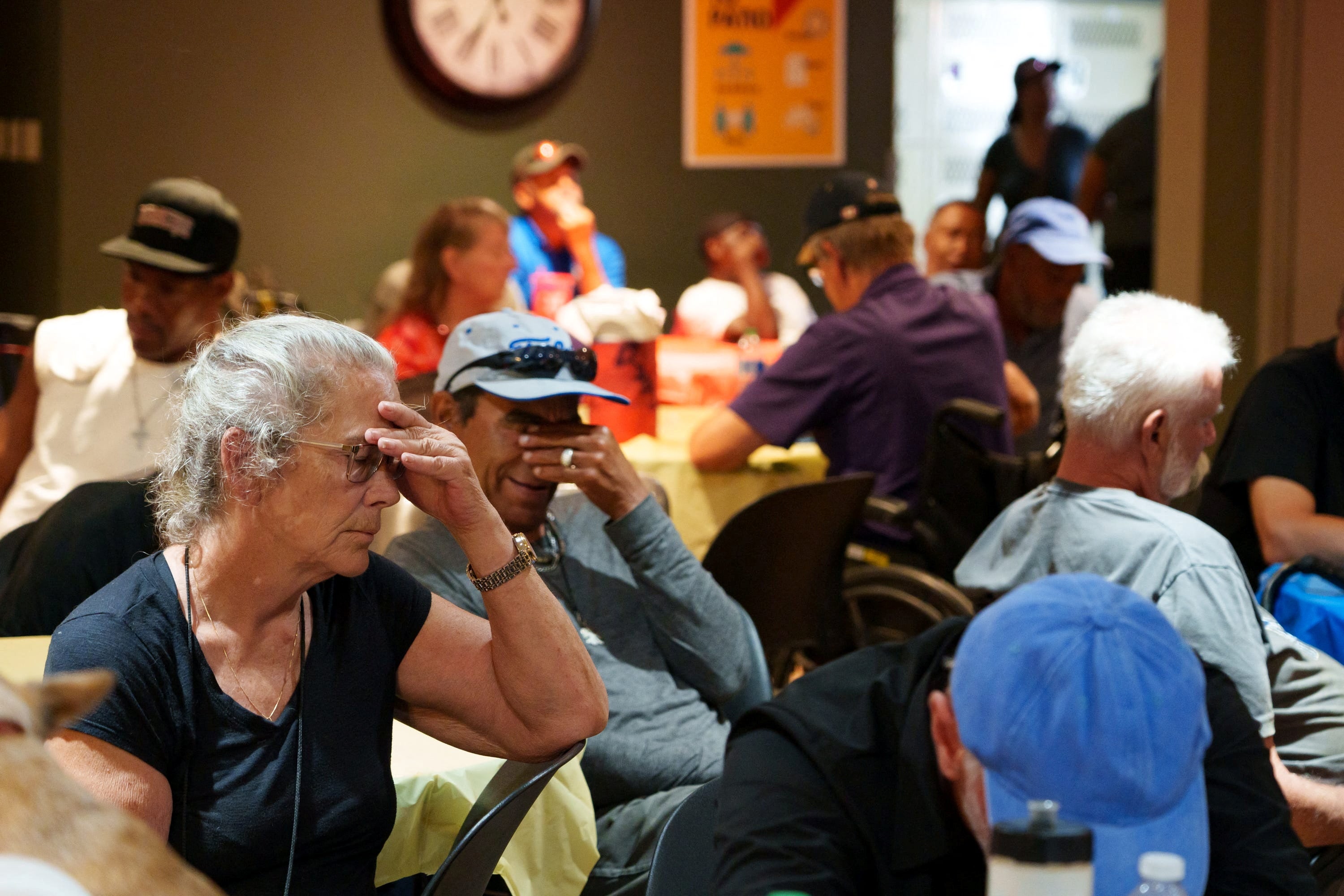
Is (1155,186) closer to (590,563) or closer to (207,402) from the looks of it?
(590,563)

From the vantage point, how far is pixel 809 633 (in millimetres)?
3238

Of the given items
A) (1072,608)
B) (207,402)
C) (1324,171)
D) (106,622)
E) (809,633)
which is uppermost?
(1324,171)

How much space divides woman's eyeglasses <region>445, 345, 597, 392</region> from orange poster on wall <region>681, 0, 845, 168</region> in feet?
15.5

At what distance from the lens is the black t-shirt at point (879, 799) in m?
1.30

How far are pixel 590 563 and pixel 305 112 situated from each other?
450cm

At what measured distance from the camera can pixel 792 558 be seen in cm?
312

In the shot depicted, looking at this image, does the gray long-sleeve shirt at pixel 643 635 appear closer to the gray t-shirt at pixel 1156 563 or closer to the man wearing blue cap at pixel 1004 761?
the gray t-shirt at pixel 1156 563

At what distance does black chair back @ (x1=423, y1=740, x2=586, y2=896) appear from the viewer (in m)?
1.61

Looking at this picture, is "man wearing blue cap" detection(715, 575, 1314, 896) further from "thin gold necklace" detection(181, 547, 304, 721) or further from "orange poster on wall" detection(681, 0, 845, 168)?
"orange poster on wall" detection(681, 0, 845, 168)

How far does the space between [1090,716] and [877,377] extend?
2582mm

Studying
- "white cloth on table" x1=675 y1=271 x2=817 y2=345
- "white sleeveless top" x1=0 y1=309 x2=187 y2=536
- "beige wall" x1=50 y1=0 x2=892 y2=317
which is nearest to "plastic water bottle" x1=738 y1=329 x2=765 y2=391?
"white cloth on table" x1=675 y1=271 x2=817 y2=345

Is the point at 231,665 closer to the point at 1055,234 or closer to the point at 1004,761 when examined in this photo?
the point at 1004,761

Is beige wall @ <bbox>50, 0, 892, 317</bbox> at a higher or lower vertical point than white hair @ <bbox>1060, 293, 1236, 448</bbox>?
higher

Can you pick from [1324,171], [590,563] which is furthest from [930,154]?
[590,563]
